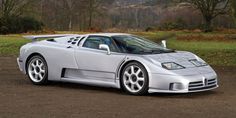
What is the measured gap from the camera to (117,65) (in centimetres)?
1037

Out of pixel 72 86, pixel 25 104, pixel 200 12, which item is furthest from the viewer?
pixel 200 12

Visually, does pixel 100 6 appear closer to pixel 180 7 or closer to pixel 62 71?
pixel 180 7

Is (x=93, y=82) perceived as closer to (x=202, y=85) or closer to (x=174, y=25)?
(x=202, y=85)

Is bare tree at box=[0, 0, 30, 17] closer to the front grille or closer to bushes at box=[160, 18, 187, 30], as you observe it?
bushes at box=[160, 18, 187, 30]

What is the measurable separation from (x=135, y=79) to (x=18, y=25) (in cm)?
3426

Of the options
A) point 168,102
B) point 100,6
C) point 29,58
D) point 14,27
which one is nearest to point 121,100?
point 168,102

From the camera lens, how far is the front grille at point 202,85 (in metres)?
9.84

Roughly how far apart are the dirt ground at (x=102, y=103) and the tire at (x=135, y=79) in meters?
0.18

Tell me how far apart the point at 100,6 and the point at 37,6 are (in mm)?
6790

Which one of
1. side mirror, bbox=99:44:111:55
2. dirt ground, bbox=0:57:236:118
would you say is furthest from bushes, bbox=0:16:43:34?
side mirror, bbox=99:44:111:55

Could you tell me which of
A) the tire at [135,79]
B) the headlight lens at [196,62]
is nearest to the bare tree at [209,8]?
the headlight lens at [196,62]

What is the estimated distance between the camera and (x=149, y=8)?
66.4m

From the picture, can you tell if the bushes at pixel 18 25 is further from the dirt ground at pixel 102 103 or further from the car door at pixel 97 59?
the car door at pixel 97 59

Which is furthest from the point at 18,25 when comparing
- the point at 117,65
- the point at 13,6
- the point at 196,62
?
the point at 196,62
